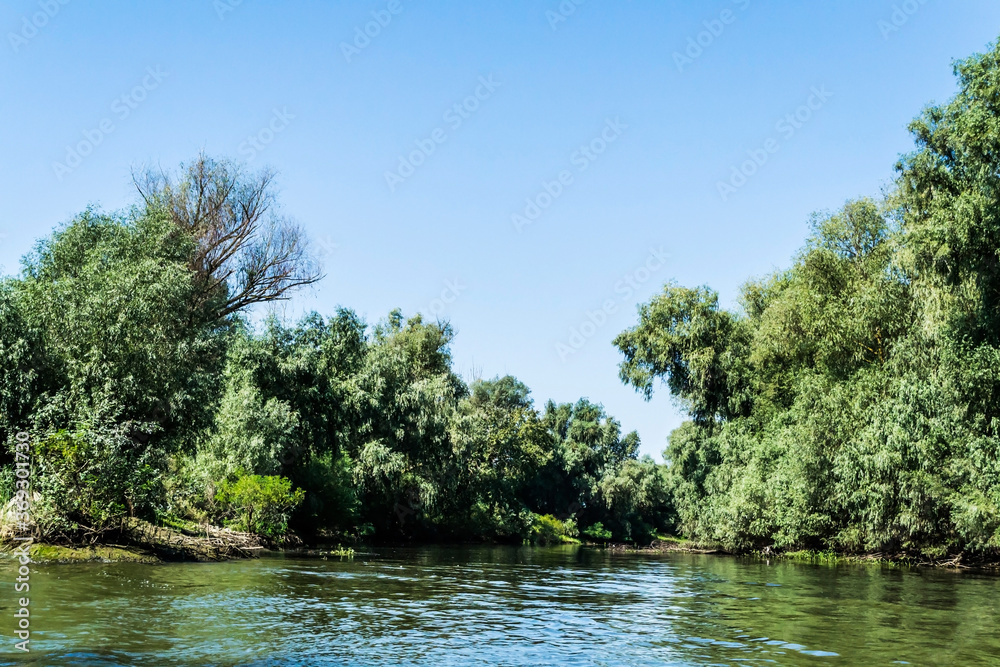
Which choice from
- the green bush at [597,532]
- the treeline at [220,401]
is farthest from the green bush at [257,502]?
the green bush at [597,532]

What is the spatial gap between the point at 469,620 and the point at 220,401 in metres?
23.3

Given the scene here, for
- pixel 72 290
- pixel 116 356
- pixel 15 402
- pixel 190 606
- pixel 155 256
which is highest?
pixel 155 256

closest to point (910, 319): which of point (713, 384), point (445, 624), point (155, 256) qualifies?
point (713, 384)

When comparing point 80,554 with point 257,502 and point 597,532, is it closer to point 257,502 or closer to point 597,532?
point 257,502

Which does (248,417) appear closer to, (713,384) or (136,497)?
(136,497)

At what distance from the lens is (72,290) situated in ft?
83.7

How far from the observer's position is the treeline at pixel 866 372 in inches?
1099

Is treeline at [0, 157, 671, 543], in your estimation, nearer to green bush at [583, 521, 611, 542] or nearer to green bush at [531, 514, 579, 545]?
green bush at [531, 514, 579, 545]

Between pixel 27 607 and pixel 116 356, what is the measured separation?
13.7 m

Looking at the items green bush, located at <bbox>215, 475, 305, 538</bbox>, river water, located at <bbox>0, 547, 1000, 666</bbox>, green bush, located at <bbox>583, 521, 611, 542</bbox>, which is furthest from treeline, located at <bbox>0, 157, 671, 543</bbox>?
green bush, located at <bbox>583, 521, 611, 542</bbox>

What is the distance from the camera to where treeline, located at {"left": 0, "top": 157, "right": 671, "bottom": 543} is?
79.1 ft

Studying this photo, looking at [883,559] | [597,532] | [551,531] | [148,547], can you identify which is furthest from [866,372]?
[597,532]

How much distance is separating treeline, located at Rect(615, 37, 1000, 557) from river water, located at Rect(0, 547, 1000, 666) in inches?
258

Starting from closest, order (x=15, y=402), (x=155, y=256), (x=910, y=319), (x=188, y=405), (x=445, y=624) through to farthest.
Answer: (x=445, y=624), (x=15, y=402), (x=188, y=405), (x=155, y=256), (x=910, y=319)
